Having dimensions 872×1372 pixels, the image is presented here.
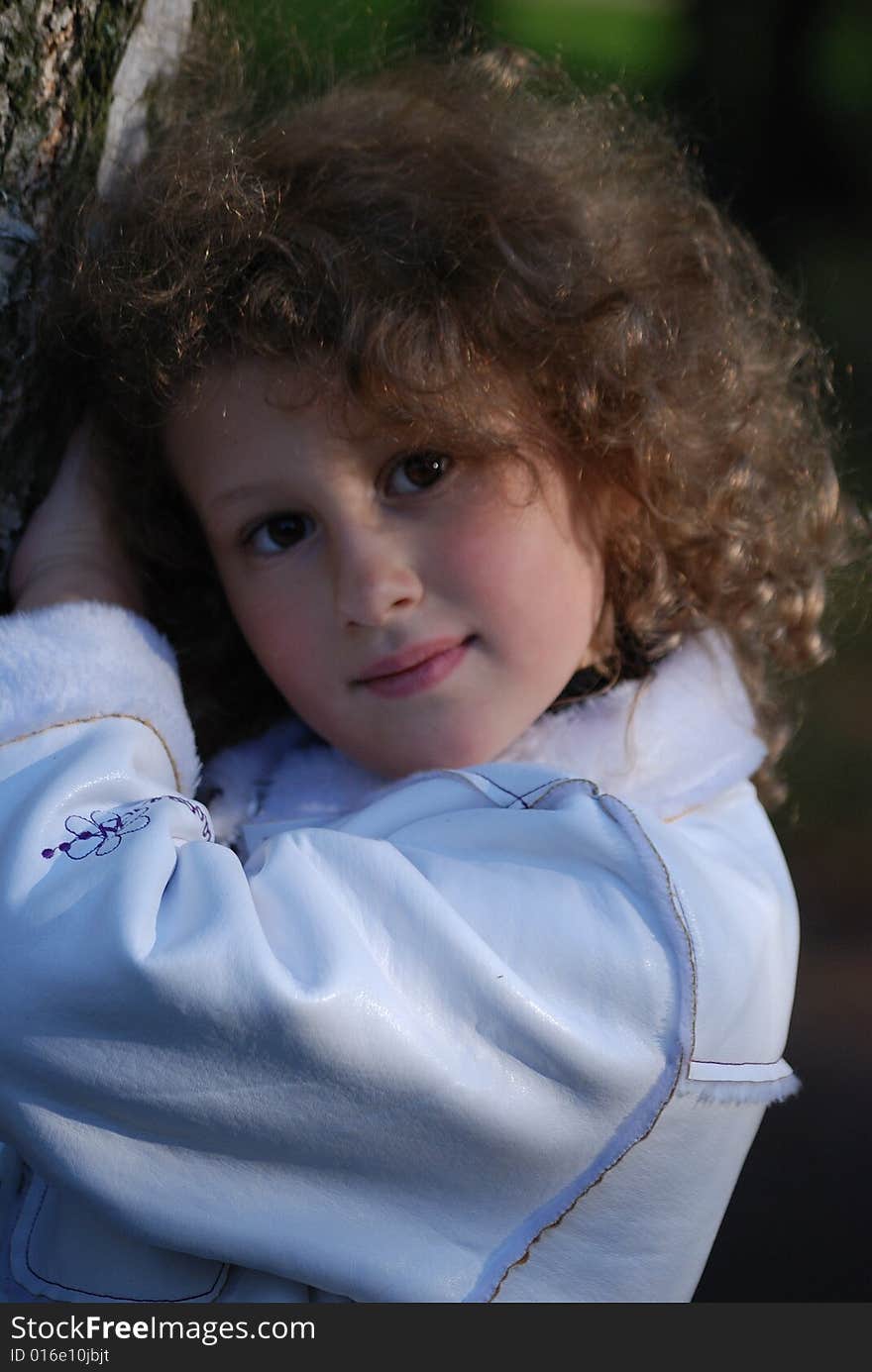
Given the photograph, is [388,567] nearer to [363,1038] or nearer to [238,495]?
[238,495]

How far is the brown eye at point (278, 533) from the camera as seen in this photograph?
1479mm

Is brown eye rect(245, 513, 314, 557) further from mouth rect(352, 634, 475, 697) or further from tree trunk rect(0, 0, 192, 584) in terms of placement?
tree trunk rect(0, 0, 192, 584)

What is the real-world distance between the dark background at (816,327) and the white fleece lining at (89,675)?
122cm

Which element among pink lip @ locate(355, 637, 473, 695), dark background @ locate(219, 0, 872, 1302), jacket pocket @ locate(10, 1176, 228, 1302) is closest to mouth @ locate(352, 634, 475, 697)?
pink lip @ locate(355, 637, 473, 695)

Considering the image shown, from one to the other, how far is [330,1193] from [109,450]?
87 centimetres

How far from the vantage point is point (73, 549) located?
1.55 metres

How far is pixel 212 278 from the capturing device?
1.47 m

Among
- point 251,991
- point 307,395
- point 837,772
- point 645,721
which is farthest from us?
point 837,772

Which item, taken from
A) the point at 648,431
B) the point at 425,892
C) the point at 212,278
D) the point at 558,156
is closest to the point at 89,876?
A: the point at 425,892

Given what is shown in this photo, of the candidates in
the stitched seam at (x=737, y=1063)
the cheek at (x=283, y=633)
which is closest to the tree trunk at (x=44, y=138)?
the cheek at (x=283, y=633)

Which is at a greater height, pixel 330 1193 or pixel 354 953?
pixel 354 953

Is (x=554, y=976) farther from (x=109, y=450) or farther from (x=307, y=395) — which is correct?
(x=109, y=450)

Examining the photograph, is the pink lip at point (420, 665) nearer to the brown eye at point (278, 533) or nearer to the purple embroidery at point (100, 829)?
the brown eye at point (278, 533)

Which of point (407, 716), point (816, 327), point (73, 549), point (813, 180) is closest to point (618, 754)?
point (407, 716)
